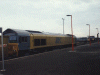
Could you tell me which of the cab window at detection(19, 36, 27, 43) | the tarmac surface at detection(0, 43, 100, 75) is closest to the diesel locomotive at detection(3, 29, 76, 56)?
the cab window at detection(19, 36, 27, 43)

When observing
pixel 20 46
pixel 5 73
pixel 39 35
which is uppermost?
pixel 39 35

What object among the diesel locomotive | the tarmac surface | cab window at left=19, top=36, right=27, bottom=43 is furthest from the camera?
cab window at left=19, top=36, right=27, bottom=43

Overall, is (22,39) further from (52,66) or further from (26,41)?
(52,66)

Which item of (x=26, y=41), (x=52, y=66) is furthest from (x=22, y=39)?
(x=52, y=66)

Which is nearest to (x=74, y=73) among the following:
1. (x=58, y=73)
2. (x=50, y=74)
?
(x=58, y=73)

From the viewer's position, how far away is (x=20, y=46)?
1761 centimetres

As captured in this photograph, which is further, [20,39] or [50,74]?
[20,39]

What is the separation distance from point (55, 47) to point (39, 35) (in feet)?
23.8

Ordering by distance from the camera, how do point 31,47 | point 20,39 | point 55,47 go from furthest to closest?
point 55,47 → point 31,47 → point 20,39

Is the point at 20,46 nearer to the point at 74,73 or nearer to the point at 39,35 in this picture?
the point at 39,35

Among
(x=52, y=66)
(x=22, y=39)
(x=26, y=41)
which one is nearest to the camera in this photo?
(x=52, y=66)

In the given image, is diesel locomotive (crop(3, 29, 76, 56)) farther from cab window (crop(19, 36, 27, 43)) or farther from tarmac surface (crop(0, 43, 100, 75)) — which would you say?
tarmac surface (crop(0, 43, 100, 75))

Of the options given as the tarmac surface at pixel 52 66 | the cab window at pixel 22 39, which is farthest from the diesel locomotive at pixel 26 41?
the tarmac surface at pixel 52 66

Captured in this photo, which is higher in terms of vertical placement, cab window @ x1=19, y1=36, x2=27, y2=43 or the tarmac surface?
cab window @ x1=19, y1=36, x2=27, y2=43
